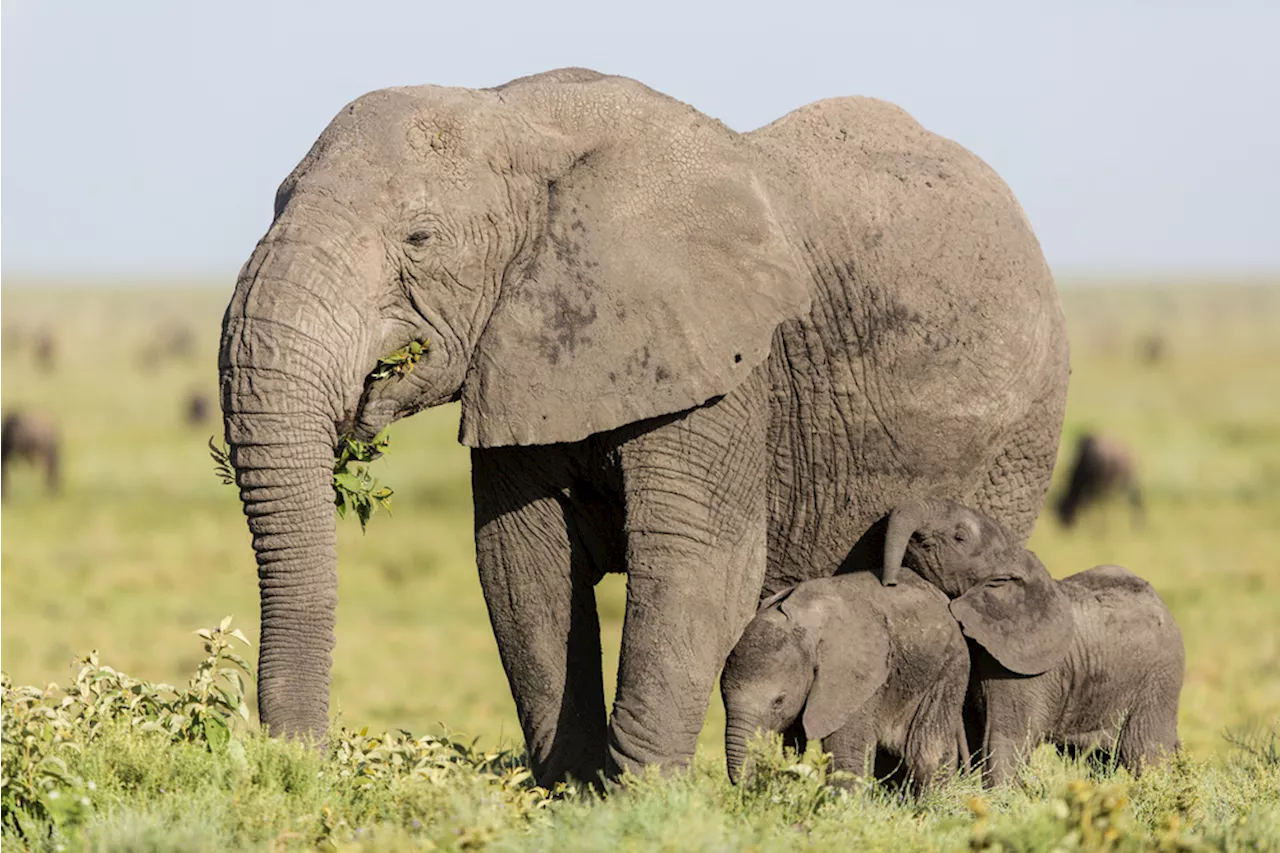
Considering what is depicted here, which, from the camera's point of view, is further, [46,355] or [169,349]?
[169,349]

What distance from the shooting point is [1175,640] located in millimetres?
8547

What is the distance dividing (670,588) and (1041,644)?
198 cm

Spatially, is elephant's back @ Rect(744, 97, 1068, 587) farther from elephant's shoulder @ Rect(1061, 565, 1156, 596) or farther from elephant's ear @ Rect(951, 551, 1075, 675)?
elephant's shoulder @ Rect(1061, 565, 1156, 596)

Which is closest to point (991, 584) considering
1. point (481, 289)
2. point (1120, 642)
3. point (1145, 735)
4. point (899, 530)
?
point (899, 530)

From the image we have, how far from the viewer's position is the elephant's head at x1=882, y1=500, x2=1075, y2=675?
7.77 m

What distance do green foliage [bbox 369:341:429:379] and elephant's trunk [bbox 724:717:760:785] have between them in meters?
1.91

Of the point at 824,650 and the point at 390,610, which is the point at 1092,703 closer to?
the point at 824,650

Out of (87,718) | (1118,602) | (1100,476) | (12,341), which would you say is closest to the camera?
(87,718)

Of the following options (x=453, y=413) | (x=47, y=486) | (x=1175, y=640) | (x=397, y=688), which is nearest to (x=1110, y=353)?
(x=453, y=413)

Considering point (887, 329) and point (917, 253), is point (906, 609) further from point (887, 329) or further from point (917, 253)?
point (917, 253)

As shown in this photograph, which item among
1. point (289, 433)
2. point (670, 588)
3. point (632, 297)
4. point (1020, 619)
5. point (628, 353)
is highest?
point (632, 297)

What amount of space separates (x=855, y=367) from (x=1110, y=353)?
69377 millimetres

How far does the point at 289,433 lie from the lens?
20.4 ft

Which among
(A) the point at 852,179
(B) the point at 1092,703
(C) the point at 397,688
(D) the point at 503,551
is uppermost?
(A) the point at 852,179
